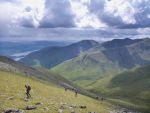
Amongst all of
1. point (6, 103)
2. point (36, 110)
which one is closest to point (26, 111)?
point (36, 110)

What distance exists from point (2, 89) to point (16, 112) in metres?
34.6

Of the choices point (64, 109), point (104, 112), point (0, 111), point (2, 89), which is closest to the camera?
point (0, 111)

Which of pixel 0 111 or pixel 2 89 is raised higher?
pixel 2 89

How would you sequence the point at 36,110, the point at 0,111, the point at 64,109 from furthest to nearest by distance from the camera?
1. the point at 64,109
2. the point at 36,110
3. the point at 0,111

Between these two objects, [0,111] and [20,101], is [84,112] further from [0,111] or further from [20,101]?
[0,111]

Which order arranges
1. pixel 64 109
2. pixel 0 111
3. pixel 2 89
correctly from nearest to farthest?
pixel 0 111
pixel 64 109
pixel 2 89

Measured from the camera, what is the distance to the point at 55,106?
7481 cm

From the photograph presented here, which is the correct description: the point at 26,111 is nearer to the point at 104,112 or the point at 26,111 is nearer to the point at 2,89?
the point at 104,112

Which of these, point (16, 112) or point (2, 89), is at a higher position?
point (2, 89)

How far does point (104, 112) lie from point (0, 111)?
31.7 m

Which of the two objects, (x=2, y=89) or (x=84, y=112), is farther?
(x=2, y=89)

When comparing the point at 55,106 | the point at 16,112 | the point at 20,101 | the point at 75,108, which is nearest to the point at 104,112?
the point at 75,108

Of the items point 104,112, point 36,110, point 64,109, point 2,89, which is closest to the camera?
point 36,110

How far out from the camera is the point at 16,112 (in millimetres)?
62562
